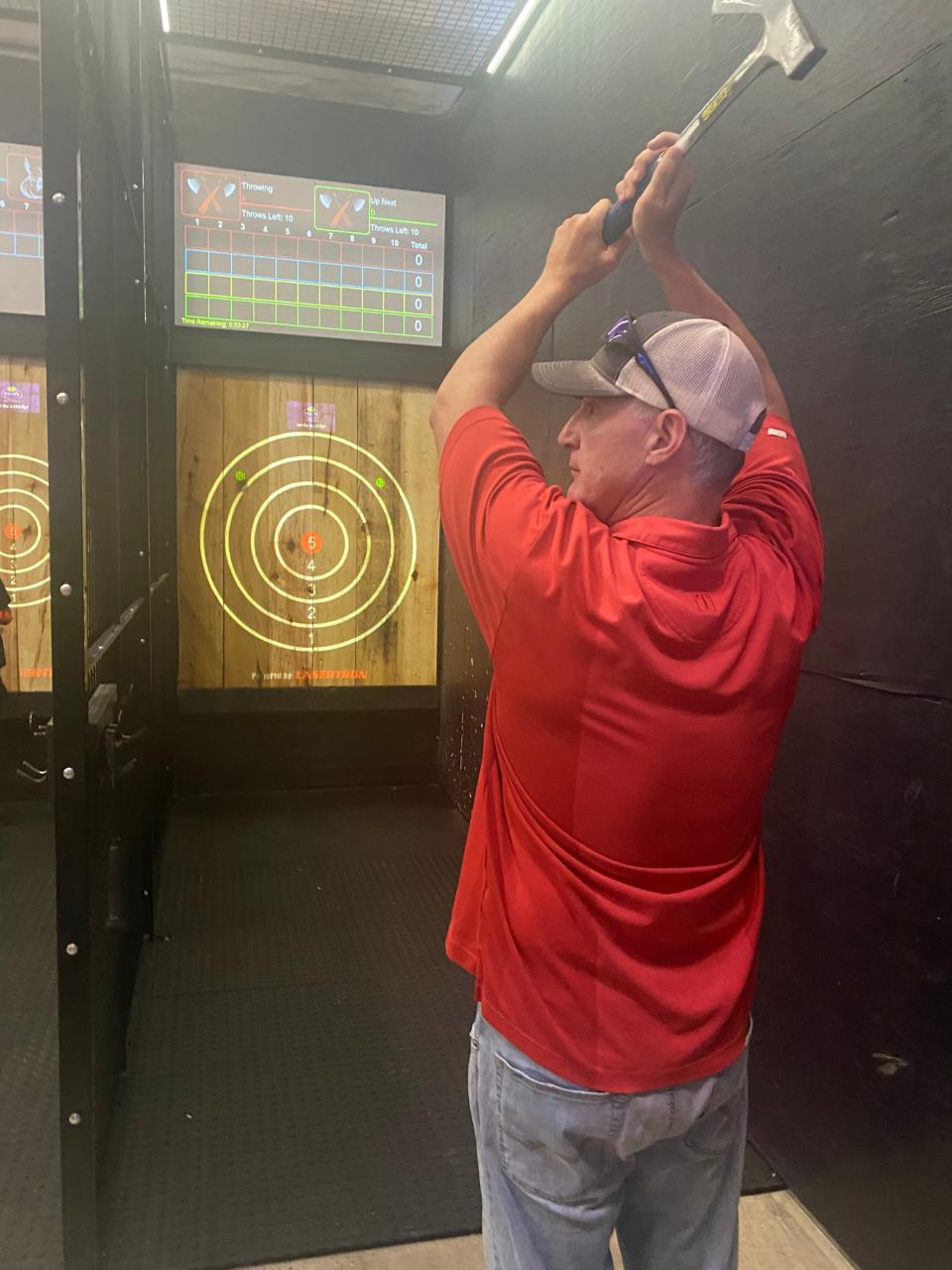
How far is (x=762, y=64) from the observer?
0.90 m

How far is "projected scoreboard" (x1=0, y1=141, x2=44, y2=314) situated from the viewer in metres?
2.97

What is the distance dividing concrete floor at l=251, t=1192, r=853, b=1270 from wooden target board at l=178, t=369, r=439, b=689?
229 cm

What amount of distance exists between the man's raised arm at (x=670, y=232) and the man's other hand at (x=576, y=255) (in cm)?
6

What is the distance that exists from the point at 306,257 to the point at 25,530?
54.2 inches

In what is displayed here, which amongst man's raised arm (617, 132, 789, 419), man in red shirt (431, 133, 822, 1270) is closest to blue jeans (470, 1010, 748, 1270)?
man in red shirt (431, 133, 822, 1270)

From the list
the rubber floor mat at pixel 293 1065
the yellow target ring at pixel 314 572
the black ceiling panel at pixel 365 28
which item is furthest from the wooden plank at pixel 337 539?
the black ceiling panel at pixel 365 28

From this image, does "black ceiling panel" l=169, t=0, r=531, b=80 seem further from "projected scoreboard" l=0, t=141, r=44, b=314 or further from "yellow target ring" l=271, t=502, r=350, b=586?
"yellow target ring" l=271, t=502, r=350, b=586

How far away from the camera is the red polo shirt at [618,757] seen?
28.3 inches

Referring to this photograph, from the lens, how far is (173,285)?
126 inches

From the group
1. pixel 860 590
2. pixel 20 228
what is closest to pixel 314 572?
pixel 20 228

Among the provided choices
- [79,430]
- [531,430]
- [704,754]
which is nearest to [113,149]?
[79,430]

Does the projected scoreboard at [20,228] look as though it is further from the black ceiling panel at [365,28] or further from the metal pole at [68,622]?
Answer: the metal pole at [68,622]

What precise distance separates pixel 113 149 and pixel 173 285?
1.66 meters

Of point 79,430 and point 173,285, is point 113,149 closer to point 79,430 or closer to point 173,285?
point 79,430
